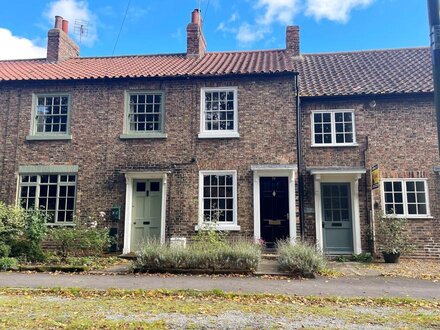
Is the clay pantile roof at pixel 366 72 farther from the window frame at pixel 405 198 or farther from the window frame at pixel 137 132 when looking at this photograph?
the window frame at pixel 137 132

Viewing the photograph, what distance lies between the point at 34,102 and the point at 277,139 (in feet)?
30.1

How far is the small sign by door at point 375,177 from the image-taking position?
1309 centimetres

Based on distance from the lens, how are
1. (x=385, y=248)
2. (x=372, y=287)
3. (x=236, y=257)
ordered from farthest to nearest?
(x=385, y=248), (x=236, y=257), (x=372, y=287)

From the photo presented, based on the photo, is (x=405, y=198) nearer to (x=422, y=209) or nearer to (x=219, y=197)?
(x=422, y=209)

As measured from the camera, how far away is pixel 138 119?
14875 millimetres

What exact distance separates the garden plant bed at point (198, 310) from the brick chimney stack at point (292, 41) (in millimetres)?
12621

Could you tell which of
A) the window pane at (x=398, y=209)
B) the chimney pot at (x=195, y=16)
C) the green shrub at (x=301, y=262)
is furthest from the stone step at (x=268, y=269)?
the chimney pot at (x=195, y=16)

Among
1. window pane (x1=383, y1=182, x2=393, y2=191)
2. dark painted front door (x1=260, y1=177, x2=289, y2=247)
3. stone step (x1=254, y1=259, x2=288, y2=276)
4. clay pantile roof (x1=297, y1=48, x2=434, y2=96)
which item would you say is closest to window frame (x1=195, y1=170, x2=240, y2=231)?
dark painted front door (x1=260, y1=177, x2=289, y2=247)

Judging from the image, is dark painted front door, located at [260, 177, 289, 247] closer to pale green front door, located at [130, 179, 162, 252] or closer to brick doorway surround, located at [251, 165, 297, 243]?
brick doorway surround, located at [251, 165, 297, 243]

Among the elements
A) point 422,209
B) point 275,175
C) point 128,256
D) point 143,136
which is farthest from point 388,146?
point 128,256

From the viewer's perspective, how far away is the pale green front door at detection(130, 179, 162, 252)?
14.1 meters

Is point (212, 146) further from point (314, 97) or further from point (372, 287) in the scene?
point (372, 287)

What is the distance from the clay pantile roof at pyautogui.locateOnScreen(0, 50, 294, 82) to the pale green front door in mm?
4059

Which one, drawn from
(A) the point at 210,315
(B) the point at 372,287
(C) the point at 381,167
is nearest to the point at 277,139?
(C) the point at 381,167
